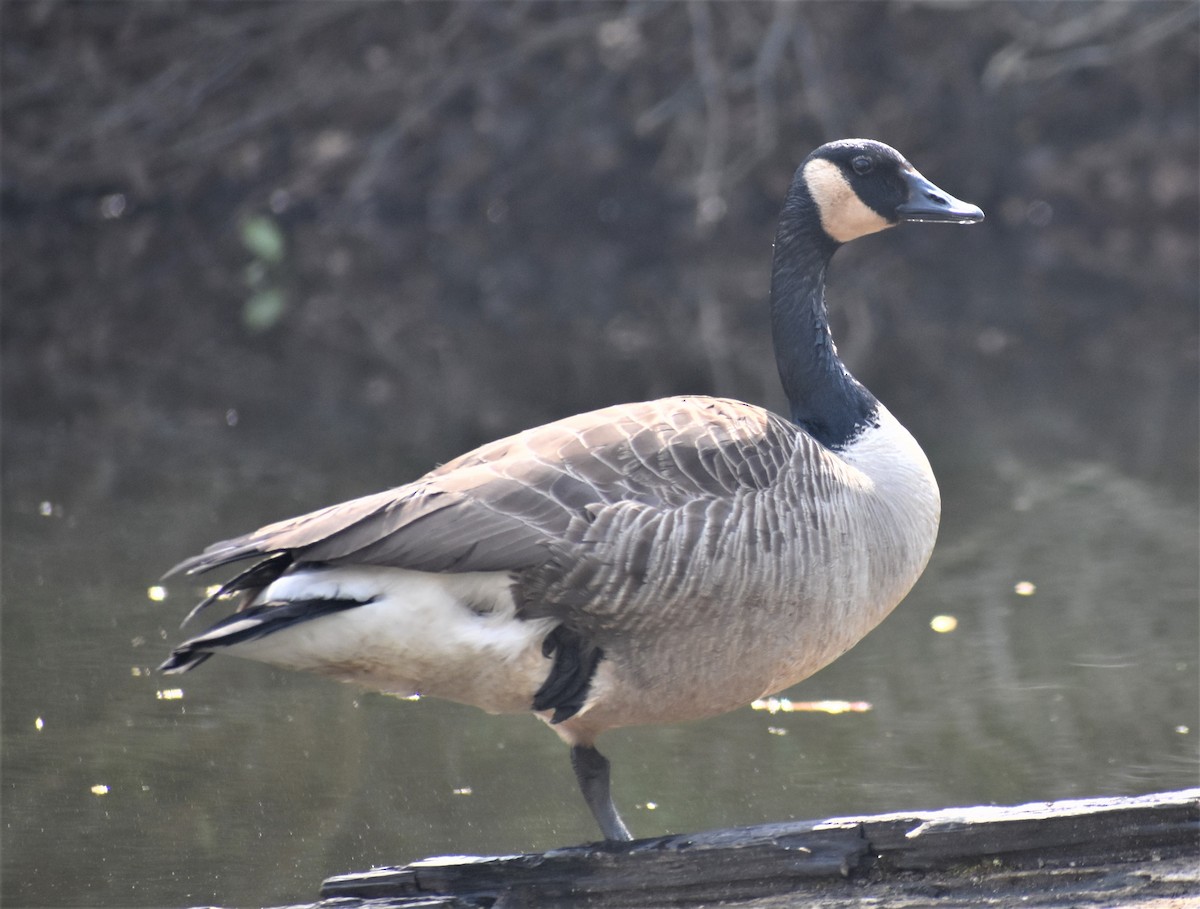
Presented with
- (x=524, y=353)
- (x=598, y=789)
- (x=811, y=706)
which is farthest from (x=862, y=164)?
(x=524, y=353)

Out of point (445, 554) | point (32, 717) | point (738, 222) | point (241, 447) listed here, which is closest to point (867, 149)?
point (445, 554)

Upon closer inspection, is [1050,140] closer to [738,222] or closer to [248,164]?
[738,222]

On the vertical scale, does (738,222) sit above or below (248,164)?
below

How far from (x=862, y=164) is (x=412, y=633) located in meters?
2.11

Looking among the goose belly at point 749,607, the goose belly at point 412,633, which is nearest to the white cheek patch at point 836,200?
the goose belly at point 749,607

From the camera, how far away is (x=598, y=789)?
4004mm

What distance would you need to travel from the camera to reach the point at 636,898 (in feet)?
11.7

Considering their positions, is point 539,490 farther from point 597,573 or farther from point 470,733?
point 470,733

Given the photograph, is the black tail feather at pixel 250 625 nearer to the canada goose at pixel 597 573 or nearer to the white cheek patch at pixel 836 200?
the canada goose at pixel 597 573

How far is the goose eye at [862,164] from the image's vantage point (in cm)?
471

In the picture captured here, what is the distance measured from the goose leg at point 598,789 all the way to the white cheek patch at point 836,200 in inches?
69.5

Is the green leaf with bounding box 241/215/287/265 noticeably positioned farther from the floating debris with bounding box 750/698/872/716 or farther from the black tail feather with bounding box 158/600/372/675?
the black tail feather with bounding box 158/600/372/675

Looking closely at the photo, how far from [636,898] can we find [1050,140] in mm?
16138

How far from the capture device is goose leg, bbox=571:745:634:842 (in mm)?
3955
